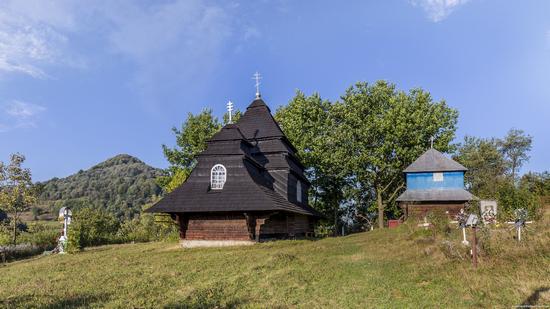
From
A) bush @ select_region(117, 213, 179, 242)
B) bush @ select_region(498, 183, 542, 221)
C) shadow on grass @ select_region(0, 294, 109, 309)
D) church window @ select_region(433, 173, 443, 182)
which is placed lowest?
bush @ select_region(117, 213, 179, 242)

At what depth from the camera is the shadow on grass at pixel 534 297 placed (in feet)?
23.3

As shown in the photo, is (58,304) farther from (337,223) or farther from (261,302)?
(337,223)

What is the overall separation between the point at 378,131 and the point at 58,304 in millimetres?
34089

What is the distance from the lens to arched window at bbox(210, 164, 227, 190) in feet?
75.3

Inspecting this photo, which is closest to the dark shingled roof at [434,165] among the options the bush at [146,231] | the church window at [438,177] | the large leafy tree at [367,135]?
the church window at [438,177]

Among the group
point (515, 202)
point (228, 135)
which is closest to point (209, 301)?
point (515, 202)

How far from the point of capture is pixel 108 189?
343ft

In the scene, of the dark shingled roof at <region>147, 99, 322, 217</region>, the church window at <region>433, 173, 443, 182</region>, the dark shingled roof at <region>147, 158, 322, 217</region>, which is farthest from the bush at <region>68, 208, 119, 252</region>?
the church window at <region>433, 173, 443, 182</region>

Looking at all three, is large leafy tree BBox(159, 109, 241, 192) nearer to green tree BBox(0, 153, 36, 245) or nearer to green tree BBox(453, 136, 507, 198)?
green tree BBox(0, 153, 36, 245)

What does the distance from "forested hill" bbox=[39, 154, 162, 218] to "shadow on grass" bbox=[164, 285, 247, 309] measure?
73.3 meters

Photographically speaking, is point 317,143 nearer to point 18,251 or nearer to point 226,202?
point 226,202

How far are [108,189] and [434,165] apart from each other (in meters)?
93.7

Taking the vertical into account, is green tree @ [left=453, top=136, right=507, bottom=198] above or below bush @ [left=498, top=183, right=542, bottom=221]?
above

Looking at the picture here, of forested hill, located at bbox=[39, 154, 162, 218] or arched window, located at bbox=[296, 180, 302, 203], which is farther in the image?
forested hill, located at bbox=[39, 154, 162, 218]
